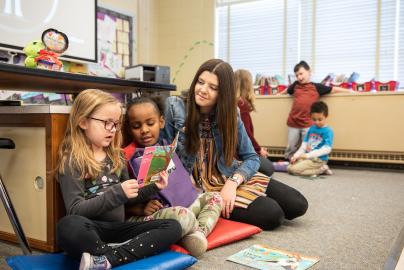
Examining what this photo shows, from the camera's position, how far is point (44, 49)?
145 centimetres

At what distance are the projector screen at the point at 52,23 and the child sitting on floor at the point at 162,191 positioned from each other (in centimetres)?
214

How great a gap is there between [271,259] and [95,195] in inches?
22.9

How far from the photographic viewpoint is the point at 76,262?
1.08 meters

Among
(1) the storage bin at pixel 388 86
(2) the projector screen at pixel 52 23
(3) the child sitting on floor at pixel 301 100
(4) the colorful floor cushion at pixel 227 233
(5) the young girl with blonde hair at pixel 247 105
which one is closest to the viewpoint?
(4) the colorful floor cushion at pixel 227 233

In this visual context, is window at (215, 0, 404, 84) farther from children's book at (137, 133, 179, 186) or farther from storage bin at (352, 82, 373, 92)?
children's book at (137, 133, 179, 186)

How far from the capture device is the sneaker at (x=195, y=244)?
119 centimetres

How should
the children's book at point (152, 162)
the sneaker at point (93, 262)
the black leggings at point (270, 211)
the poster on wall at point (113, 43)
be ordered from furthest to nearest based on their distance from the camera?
1. the poster on wall at point (113, 43)
2. the black leggings at point (270, 211)
3. the children's book at point (152, 162)
4. the sneaker at point (93, 262)

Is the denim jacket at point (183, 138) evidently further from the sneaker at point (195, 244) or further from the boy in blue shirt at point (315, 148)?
the boy in blue shirt at point (315, 148)

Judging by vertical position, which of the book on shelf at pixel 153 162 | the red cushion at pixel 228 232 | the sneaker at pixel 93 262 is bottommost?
the red cushion at pixel 228 232

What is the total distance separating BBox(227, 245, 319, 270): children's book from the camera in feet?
3.69

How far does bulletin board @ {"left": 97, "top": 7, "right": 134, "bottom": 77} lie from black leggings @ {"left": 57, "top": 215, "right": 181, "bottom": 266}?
3.17 meters

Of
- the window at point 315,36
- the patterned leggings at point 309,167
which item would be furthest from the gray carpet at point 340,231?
the window at point 315,36

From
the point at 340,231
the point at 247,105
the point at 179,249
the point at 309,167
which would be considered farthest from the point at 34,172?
the point at 309,167

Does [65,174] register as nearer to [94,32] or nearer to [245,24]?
Result: [94,32]
